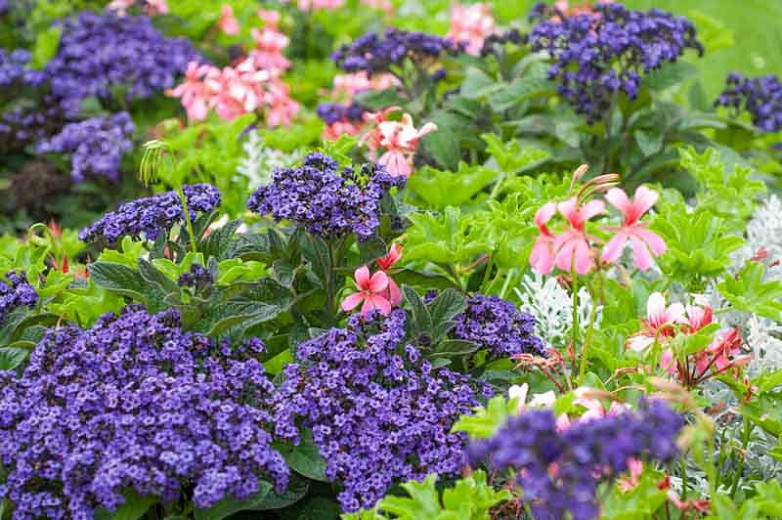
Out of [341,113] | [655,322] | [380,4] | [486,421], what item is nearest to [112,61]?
[341,113]

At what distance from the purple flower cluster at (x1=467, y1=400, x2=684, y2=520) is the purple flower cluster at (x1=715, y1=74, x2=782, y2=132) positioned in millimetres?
2723

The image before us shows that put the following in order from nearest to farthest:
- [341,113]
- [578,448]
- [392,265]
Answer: [578,448] → [392,265] → [341,113]

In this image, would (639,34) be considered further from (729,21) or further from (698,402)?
(729,21)

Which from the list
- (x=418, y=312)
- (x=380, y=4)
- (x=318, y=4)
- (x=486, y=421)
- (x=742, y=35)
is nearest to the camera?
(x=486, y=421)

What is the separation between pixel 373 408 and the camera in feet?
6.28

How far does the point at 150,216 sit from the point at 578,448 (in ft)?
3.98

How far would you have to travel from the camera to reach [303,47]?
568cm

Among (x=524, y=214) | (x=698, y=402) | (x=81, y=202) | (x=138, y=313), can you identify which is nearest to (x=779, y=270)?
(x=524, y=214)

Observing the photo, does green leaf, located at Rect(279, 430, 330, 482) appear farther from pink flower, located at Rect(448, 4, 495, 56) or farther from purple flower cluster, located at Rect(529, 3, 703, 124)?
pink flower, located at Rect(448, 4, 495, 56)

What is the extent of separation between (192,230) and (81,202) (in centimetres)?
224

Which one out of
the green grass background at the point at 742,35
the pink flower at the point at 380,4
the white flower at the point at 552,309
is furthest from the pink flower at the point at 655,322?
the pink flower at the point at 380,4

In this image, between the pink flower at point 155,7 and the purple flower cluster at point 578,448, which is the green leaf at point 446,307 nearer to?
the purple flower cluster at point 578,448

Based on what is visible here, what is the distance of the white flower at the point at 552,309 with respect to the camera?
8.08 feet

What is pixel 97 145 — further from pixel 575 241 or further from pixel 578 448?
pixel 578 448
